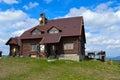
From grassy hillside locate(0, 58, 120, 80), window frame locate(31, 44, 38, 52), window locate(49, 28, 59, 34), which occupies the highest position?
window locate(49, 28, 59, 34)

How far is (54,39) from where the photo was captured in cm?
4775

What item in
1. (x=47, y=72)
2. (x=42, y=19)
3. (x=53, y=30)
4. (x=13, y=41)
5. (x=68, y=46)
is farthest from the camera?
(x=13, y=41)

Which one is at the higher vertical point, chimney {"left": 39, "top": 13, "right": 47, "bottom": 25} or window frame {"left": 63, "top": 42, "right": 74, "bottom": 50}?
chimney {"left": 39, "top": 13, "right": 47, "bottom": 25}

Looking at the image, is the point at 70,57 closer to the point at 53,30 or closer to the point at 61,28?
the point at 61,28

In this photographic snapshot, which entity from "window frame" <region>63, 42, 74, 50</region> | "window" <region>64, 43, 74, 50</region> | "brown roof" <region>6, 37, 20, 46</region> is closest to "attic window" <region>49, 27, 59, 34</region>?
"window frame" <region>63, 42, 74, 50</region>

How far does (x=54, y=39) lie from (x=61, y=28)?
12.4 ft

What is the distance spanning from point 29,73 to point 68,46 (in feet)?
56.7

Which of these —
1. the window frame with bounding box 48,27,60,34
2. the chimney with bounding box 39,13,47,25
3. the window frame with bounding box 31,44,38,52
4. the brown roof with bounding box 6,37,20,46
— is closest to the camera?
the window frame with bounding box 48,27,60,34

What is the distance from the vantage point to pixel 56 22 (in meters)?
53.5

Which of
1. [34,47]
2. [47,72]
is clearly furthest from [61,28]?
[47,72]

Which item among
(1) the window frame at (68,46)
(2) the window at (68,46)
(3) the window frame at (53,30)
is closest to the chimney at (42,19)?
(3) the window frame at (53,30)

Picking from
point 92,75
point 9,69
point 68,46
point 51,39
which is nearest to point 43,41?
point 51,39

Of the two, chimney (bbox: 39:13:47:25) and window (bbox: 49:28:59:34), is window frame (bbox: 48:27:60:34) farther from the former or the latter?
chimney (bbox: 39:13:47:25)

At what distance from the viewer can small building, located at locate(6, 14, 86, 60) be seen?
47.6 m
